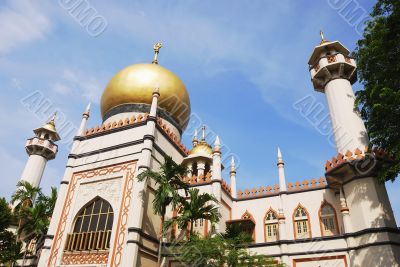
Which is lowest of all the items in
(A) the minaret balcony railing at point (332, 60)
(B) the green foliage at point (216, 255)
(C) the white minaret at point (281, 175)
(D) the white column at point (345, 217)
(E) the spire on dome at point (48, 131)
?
(B) the green foliage at point (216, 255)

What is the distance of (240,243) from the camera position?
45.8 feet

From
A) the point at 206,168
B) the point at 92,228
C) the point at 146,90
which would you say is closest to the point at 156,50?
the point at 146,90

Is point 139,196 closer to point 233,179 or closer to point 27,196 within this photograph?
point 233,179

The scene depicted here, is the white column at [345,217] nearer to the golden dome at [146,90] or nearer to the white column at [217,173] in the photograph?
the white column at [217,173]

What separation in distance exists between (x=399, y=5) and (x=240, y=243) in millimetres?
11449

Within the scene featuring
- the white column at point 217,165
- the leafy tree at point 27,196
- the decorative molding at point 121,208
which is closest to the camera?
the decorative molding at point 121,208

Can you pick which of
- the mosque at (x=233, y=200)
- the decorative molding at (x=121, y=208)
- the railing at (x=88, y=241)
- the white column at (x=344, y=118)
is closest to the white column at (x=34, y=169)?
the mosque at (x=233, y=200)

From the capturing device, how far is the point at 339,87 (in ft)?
56.5

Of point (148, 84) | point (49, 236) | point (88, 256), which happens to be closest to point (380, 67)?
point (148, 84)

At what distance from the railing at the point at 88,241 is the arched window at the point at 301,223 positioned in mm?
9120

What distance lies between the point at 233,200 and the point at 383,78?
32.7 feet

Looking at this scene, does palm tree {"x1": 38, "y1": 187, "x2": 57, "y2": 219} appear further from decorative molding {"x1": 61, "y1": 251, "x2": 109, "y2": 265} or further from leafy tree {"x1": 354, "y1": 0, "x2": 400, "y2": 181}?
leafy tree {"x1": 354, "y1": 0, "x2": 400, "y2": 181}

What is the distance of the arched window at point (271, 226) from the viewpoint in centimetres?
1662

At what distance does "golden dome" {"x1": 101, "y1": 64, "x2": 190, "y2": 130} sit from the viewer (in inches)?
818
